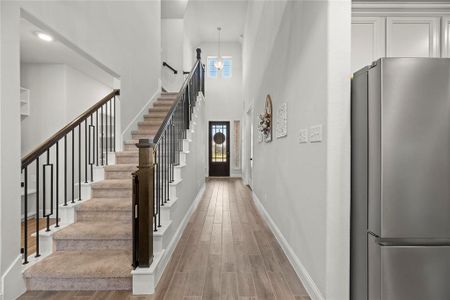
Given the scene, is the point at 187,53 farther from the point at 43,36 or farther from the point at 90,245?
the point at 90,245

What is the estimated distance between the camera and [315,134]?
2.11 meters

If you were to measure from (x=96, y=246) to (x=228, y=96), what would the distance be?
9.25 meters

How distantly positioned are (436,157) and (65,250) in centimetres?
320

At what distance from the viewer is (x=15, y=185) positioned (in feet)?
6.96

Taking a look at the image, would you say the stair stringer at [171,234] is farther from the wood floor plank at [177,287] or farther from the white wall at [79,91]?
the white wall at [79,91]

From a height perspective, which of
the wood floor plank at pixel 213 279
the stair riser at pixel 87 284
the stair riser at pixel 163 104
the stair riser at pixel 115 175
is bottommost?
the wood floor plank at pixel 213 279

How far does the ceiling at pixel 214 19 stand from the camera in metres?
8.70

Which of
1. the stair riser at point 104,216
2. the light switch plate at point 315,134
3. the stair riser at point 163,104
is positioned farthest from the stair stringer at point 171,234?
the light switch plate at point 315,134

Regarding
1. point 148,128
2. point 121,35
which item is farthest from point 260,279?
point 121,35

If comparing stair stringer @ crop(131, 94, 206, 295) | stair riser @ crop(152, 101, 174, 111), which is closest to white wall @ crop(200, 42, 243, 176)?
stair riser @ crop(152, 101, 174, 111)

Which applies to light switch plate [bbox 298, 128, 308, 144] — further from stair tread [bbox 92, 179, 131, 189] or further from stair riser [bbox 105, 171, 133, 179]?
stair riser [bbox 105, 171, 133, 179]

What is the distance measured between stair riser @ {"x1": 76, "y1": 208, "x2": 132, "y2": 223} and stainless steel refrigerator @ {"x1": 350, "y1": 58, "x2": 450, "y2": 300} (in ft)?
8.24

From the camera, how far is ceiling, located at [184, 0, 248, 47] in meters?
8.70

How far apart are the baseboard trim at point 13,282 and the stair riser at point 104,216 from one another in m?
0.91
